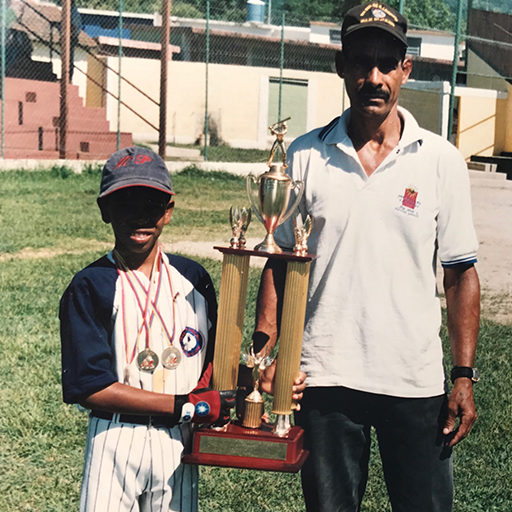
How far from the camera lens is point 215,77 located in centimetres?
2528

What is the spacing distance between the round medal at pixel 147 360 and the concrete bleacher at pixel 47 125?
46.9 ft

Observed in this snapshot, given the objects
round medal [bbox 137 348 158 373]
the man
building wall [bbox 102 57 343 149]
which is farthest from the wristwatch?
building wall [bbox 102 57 343 149]

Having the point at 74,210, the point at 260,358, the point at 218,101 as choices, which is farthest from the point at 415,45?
the point at 260,358

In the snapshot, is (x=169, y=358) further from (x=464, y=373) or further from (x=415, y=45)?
(x=415, y=45)

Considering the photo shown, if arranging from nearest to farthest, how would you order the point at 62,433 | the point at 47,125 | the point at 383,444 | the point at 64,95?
the point at 383,444 → the point at 62,433 → the point at 64,95 → the point at 47,125

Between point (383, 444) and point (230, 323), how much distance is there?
0.69 metres

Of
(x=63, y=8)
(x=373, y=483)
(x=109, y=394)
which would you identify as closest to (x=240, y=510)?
(x=373, y=483)

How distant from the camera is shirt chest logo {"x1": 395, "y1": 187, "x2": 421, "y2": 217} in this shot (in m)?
2.52

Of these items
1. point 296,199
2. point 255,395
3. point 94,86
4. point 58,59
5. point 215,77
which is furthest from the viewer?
point 215,77

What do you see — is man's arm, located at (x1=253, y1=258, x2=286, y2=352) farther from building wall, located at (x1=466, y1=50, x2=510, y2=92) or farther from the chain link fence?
building wall, located at (x1=466, y1=50, x2=510, y2=92)

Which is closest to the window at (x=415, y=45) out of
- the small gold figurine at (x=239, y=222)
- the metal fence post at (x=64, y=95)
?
the metal fence post at (x=64, y=95)

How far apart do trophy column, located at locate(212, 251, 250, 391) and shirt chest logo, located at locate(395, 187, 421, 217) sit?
1.65 feet

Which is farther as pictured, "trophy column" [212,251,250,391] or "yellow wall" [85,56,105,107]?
"yellow wall" [85,56,105,107]

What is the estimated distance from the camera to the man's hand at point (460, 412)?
2.58 meters
